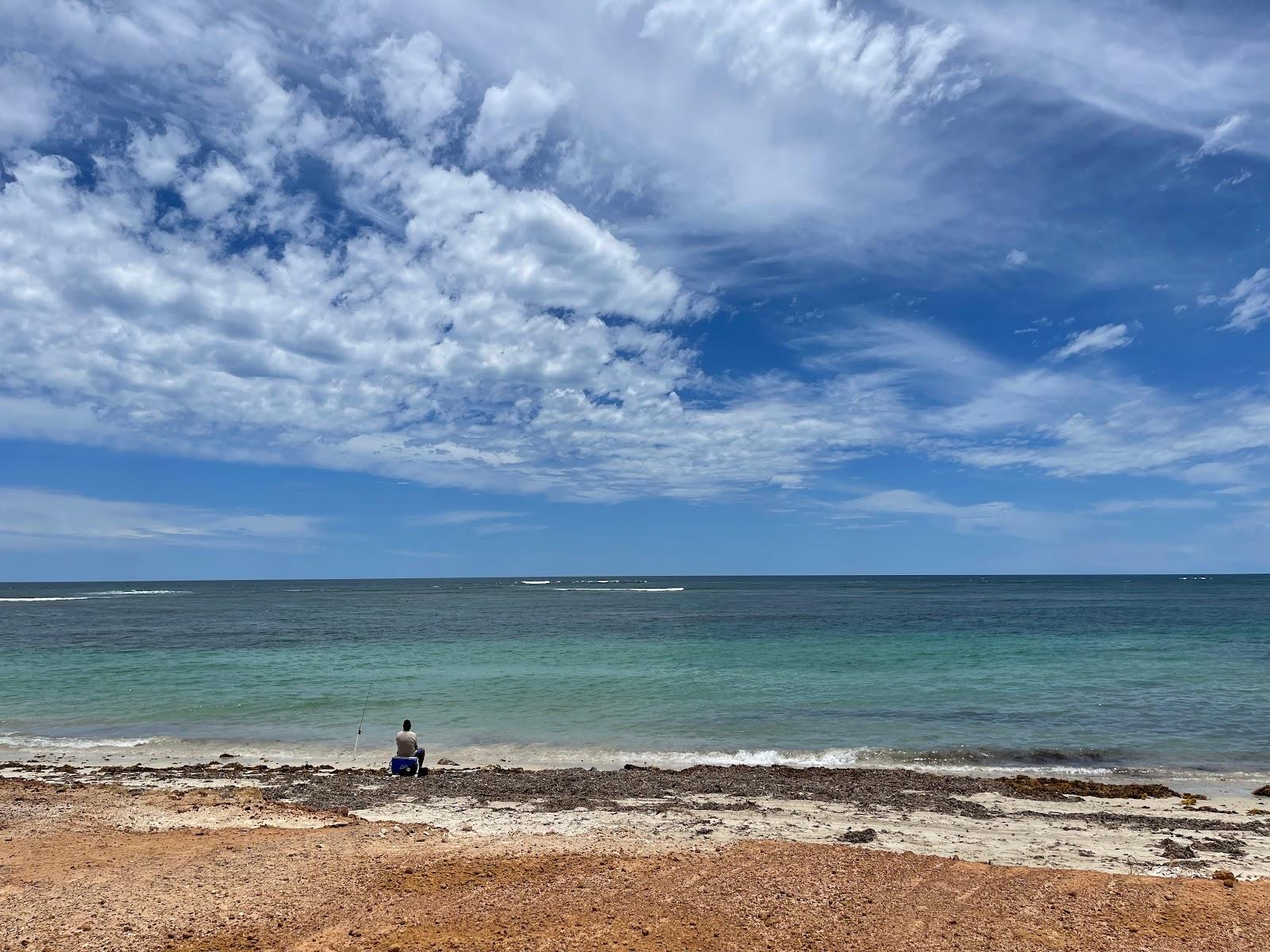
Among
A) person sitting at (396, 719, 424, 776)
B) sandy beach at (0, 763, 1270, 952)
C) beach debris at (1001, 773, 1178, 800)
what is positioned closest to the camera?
sandy beach at (0, 763, 1270, 952)

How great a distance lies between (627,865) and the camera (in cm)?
927

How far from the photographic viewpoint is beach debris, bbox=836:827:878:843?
1086cm

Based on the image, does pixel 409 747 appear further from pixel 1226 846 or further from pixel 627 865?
pixel 1226 846

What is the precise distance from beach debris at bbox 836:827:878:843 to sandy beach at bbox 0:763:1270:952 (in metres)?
0.04

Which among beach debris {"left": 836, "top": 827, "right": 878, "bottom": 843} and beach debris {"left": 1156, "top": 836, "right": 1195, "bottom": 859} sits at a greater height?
beach debris {"left": 836, "top": 827, "right": 878, "bottom": 843}

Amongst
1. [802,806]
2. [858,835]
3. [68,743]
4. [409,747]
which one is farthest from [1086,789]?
[68,743]

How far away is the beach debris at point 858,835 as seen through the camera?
1086 centimetres

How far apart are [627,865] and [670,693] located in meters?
16.3

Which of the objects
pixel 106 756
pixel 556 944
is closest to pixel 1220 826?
pixel 556 944

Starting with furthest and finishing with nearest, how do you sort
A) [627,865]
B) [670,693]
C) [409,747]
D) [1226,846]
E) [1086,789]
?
[670,693], [409,747], [1086,789], [1226,846], [627,865]

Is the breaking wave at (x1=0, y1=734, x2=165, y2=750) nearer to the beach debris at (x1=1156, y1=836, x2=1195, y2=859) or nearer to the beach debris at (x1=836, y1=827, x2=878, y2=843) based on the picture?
the beach debris at (x1=836, y1=827, x2=878, y2=843)

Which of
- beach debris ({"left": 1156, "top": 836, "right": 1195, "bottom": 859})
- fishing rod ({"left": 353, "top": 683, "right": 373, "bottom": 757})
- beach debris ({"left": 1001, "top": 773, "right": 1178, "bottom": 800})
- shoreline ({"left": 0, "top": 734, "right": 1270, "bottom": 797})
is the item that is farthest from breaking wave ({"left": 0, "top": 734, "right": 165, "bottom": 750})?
beach debris ({"left": 1156, "top": 836, "right": 1195, "bottom": 859})

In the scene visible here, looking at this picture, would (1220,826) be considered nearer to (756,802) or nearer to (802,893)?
(756,802)

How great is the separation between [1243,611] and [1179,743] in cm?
6820
